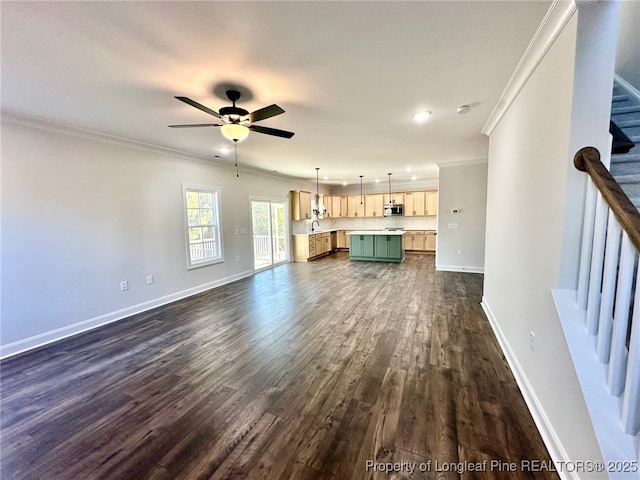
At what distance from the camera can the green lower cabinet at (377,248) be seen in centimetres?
771

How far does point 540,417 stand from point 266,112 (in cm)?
302

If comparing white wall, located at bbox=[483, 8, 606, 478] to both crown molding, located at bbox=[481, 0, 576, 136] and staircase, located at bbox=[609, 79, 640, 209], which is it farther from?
staircase, located at bbox=[609, 79, 640, 209]

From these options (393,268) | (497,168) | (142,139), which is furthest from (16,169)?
(393,268)

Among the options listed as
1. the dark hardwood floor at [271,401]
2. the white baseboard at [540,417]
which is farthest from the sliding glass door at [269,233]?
the white baseboard at [540,417]

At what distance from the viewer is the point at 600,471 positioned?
113 cm

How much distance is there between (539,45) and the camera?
179 cm

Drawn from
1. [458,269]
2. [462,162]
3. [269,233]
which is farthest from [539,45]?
[269,233]

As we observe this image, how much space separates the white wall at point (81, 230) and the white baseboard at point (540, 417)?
16.0 ft

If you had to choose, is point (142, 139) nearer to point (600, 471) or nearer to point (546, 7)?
point (546, 7)

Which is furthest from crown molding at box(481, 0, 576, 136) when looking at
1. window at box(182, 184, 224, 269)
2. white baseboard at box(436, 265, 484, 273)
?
window at box(182, 184, 224, 269)

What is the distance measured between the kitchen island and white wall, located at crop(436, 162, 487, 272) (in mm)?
1445

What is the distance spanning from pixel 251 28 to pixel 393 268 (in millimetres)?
6166

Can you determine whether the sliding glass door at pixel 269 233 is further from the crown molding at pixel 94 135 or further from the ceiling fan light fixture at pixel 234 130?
the ceiling fan light fixture at pixel 234 130

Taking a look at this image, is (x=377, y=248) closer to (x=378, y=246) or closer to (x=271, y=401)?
(x=378, y=246)
